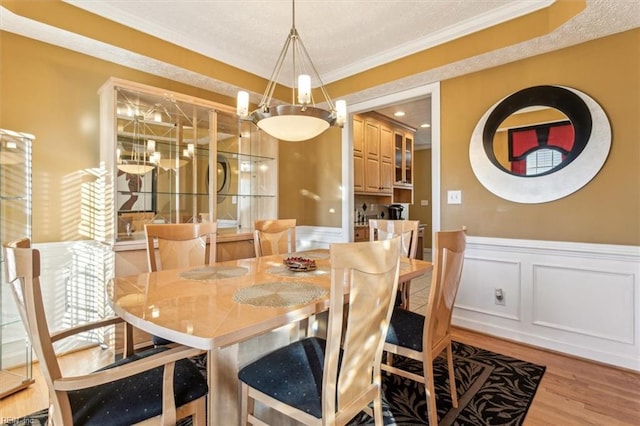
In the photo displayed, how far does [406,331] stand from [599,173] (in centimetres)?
198

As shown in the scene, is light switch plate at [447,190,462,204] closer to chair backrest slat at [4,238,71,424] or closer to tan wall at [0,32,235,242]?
chair backrest slat at [4,238,71,424]

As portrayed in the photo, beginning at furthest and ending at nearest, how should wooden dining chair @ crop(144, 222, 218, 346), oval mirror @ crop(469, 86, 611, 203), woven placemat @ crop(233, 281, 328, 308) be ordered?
oval mirror @ crop(469, 86, 611, 203) → wooden dining chair @ crop(144, 222, 218, 346) → woven placemat @ crop(233, 281, 328, 308)

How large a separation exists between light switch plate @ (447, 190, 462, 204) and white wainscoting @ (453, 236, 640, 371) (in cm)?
37

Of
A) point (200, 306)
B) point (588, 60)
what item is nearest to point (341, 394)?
point (200, 306)

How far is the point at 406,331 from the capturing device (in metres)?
1.69

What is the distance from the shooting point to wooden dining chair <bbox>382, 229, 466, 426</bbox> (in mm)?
1519

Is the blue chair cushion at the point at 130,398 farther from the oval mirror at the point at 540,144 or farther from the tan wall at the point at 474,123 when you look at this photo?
the oval mirror at the point at 540,144

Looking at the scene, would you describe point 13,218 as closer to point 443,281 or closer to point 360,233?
point 443,281

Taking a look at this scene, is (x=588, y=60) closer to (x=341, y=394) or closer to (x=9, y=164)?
(x=341, y=394)

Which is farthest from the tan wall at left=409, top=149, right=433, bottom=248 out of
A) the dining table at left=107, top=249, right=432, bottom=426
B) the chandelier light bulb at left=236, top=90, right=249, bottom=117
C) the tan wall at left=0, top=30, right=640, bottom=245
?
the chandelier light bulb at left=236, top=90, right=249, bottom=117

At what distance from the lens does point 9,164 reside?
221cm

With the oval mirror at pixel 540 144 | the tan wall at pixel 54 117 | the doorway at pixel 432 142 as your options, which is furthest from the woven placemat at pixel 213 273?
the oval mirror at pixel 540 144

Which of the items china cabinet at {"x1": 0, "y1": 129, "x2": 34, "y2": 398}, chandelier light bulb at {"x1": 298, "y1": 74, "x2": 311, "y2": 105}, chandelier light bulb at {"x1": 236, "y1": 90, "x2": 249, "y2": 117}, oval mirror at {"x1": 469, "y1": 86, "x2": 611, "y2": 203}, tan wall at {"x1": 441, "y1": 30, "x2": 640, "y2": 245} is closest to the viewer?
chandelier light bulb at {"x1": 298, "y1": 74, "x2": 311, "y2": 105}

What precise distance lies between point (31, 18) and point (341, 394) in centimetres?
295
